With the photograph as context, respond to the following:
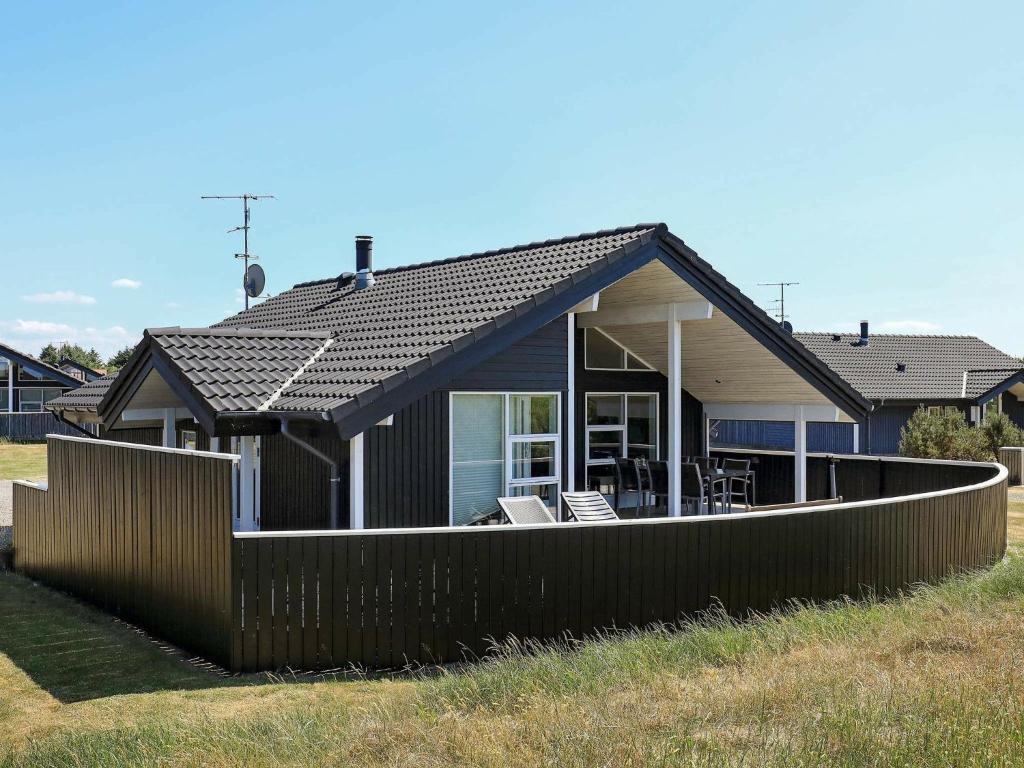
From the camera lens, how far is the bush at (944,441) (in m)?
26.2

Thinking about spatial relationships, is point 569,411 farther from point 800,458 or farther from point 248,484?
point 800,458

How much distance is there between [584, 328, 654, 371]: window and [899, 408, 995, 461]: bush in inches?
→ 555

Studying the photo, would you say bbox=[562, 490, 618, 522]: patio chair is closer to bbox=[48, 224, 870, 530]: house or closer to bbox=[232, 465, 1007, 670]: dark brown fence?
bbox=[48, 224, 870, 530]: house

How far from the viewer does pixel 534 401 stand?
12.5m

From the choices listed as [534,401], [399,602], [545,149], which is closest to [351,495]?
[399,602]

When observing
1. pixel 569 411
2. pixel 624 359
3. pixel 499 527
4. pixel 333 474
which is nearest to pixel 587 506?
pixel 569 411

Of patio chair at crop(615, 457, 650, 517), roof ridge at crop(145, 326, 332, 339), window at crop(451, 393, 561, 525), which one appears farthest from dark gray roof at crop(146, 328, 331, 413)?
patio chair at crop(615, 457, 650, 517)

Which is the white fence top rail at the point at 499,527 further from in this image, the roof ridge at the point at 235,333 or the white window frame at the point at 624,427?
the white window frame at the point at 624,427

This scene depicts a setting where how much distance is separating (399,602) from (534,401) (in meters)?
4.89

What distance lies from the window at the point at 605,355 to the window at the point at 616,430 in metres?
0.46

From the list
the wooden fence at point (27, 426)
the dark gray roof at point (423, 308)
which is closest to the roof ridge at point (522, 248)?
the dark gray roof at point (423, 308)

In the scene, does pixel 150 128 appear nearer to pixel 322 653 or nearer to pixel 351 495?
pixel 351 495

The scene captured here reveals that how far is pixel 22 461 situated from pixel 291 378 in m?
23.3

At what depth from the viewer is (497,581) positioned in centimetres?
835
